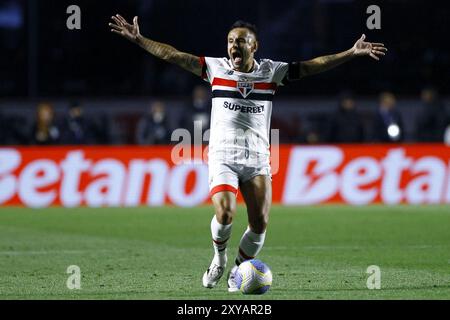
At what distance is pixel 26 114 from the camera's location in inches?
1070

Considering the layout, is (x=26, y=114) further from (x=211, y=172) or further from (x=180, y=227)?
(x=211, y=172)

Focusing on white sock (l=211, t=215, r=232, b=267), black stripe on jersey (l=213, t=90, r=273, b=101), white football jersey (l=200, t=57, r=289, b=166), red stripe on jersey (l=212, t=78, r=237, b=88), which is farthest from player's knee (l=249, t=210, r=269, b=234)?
red stripe on jersey (l=212, t=78, r=237, b=88)

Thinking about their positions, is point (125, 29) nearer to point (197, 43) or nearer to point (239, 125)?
point (239, 125)

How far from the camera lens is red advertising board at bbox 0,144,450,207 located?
65.2 feet

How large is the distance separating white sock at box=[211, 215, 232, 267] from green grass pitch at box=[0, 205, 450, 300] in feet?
0.87

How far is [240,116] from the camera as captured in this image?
31.1ft

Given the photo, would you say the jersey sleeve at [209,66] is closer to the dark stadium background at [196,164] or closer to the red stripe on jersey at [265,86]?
the red stripe on jersey at [265,86]

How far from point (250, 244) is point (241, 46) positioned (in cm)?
170

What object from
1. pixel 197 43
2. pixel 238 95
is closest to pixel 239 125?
pixel 238 95

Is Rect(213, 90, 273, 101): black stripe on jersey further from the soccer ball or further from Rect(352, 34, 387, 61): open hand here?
the soccer ball

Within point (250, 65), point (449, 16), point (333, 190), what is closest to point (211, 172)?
point (250, 65)

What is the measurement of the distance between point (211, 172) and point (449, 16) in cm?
2096

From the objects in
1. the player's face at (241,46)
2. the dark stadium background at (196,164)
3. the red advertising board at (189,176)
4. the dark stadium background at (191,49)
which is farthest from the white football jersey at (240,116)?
the dark stadium background at (191,49)

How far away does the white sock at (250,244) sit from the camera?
31.5 ft
